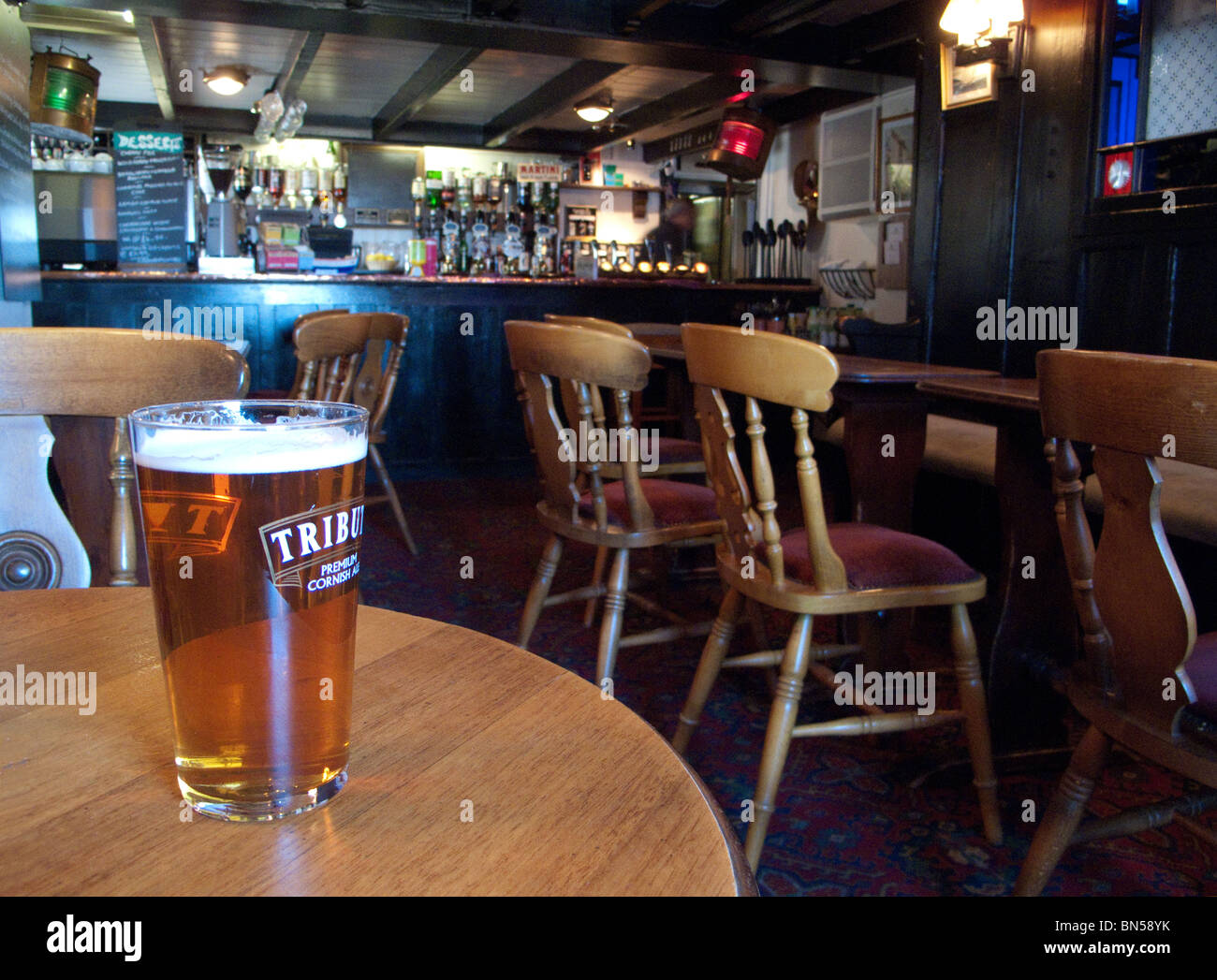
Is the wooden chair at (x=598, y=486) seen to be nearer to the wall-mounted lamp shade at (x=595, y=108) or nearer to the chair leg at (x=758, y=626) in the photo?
the chair leg at (x=758, y=626)

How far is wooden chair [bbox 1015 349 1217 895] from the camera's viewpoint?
1.21m

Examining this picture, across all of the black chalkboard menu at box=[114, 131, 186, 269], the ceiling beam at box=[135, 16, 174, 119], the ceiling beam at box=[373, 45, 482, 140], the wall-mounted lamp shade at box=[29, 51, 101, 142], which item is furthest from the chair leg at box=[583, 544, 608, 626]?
the ceiling beam at box=[135, 16, 174, 119]

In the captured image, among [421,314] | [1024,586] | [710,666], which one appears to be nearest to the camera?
[710,666]

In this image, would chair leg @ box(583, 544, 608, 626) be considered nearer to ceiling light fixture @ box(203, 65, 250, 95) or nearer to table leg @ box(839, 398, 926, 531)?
table leg @ box(839, 398, 926, 531)

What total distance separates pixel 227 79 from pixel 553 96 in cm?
264

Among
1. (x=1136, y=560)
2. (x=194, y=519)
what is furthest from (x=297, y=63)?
(x=194, y=519)

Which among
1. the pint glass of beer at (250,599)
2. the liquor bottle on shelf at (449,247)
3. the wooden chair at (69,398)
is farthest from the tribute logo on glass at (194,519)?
the liquor bottle on shelf at (449,247)

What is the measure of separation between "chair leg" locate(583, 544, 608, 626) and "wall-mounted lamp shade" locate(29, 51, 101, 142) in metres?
4.52

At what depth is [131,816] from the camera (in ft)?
1.31

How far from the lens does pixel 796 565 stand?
6.49 ft

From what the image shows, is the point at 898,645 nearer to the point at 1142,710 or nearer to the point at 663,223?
the point at 1142,710

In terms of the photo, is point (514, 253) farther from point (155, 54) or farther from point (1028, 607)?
point (1028, 607)

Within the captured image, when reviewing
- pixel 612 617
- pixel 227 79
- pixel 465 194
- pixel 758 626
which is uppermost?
pixel 227 79
